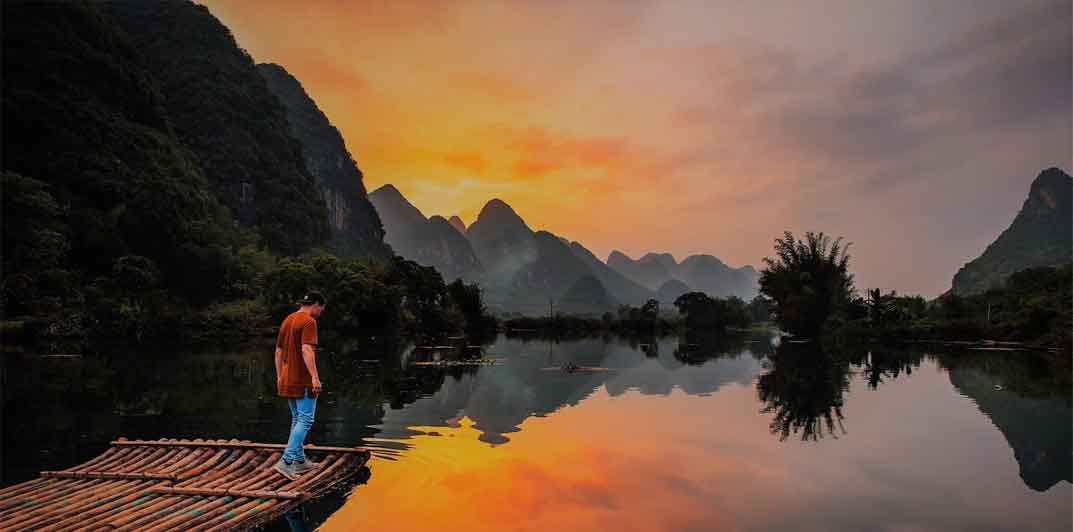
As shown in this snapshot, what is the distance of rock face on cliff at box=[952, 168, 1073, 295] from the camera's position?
148375mm

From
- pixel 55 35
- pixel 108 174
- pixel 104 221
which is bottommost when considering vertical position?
pixel 104 221

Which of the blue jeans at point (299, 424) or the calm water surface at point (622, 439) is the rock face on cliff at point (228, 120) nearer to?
the calm water surface at point (622, 439)

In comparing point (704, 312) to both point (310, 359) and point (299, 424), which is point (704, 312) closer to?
point (299, 424)

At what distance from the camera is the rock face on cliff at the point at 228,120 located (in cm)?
12006

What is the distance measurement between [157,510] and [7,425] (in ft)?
34.4

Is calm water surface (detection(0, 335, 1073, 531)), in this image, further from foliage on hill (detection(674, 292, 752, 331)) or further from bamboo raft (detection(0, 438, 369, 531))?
foliage on hill (detection(674, 292, 752, 331))

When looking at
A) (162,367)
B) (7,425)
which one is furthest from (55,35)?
(7,425)

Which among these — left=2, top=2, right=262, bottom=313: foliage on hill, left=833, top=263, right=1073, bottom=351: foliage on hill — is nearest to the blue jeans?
left=2, top=2, right=262, bottom=313: foliage on hill

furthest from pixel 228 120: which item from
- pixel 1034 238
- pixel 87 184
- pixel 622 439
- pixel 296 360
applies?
pixel 1034 238

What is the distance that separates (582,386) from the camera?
24.8m

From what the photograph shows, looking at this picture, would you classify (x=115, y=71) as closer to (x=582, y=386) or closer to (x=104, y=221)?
(x=104, y=221)

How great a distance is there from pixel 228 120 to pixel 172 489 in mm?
137421

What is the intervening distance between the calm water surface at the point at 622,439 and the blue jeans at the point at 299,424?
921 millimetres

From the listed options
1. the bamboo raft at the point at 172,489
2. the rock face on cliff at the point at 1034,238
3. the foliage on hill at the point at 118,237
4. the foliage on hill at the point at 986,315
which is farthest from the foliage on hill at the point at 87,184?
the rock face on cliff at the point at 1034,238
